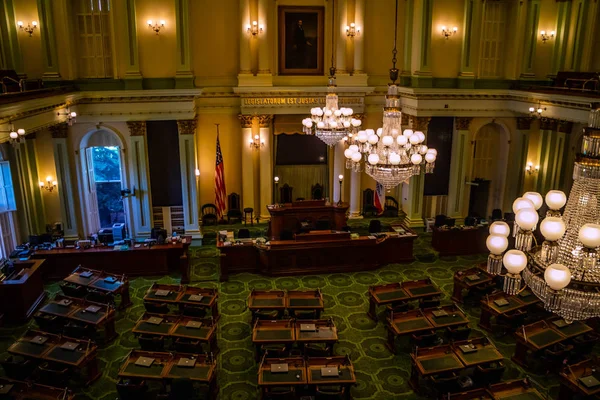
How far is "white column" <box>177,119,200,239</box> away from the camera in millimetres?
15188

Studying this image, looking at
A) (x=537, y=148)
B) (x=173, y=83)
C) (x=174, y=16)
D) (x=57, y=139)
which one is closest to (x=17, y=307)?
(x=57, y=139)

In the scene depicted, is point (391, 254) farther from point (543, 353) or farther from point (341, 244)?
point (543, 353)

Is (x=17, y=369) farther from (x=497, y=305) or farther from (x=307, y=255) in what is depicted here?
(x=497, y=305)

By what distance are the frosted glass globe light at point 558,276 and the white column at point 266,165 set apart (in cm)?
1285

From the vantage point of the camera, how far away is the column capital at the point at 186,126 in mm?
15055

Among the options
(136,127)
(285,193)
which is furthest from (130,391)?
(285,193)

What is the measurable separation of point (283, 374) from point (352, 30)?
39.2ft

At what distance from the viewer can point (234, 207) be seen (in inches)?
690

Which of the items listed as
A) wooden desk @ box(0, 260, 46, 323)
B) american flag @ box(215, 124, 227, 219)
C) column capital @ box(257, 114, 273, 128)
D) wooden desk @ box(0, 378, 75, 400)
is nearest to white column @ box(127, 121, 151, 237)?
american flag @ box(215, 124, 227, 219)

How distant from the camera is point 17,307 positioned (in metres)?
11.2

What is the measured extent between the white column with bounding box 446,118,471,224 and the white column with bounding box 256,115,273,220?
5.96 m

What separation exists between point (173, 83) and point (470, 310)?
33.4 feet

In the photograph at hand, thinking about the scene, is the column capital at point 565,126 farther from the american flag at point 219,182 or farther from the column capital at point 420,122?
the american flag at point 219,182

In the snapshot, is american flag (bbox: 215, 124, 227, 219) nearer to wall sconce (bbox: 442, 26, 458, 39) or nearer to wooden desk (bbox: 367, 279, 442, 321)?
wooden desk (bbox: 367, 279, 442, 321)
